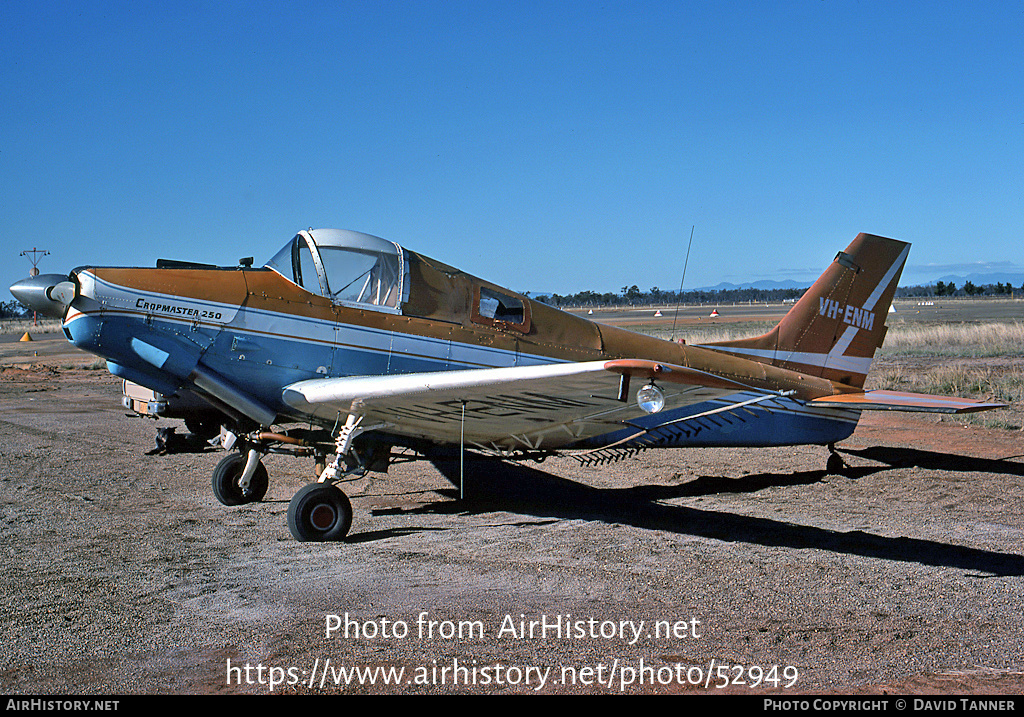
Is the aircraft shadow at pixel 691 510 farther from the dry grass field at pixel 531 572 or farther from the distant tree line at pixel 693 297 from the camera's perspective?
the distant tree line at pixel 693 297

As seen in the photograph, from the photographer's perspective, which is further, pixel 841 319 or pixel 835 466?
pixel 841 319

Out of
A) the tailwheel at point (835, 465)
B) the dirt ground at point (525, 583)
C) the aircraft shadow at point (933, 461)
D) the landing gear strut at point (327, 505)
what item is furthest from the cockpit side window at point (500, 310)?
the aircraft shadow at point (933, 461)

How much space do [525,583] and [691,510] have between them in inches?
129

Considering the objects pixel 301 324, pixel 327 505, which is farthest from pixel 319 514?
pixel 301 324

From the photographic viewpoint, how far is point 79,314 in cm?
631

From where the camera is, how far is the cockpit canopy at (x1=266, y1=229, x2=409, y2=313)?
7.09m

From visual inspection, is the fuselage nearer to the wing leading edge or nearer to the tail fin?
the wing leading edge

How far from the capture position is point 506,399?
605 cm

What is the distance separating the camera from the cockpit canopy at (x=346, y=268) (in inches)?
279

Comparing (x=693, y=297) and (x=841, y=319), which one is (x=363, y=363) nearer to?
(x=841, y=319)

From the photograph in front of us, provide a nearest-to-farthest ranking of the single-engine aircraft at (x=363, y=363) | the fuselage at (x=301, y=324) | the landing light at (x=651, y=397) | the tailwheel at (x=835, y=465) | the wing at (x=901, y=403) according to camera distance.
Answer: the landing light at (x=651, y=397) < the single-engine aircraft at (x=363, y=363) < the fuselage at (x=301, y=324) < the wing at (x=901, y=403) < the tailwheel at (x=835, y=465)

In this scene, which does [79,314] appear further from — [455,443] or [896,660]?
[896,660]

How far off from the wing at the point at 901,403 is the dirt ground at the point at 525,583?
1.01m

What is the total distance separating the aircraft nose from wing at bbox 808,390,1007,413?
25.8 feet
